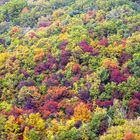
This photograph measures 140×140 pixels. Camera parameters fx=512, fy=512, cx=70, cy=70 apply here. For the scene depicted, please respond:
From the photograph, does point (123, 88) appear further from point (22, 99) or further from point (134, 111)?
point (22, 99)

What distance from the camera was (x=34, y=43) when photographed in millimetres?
89688

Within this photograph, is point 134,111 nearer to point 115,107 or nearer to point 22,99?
point 115,107

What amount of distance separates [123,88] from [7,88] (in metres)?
18.9

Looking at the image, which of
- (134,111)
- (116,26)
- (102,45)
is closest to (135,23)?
(116,26)

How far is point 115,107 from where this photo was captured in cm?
6931

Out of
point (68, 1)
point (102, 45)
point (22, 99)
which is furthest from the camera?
point (68, 1)

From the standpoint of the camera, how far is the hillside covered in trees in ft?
222

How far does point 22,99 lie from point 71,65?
397 inches

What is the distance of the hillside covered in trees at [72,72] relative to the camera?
6756 centimetres

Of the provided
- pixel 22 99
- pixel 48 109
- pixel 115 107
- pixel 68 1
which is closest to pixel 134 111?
pixel 115 107

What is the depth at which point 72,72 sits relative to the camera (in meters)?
80.0

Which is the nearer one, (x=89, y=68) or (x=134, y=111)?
(x=134, y=111)

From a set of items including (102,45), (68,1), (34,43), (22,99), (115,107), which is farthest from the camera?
(68,1)

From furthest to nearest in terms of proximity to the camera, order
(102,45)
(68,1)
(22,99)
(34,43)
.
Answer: (68,1) < (34,43) < (102,45) < (22,99)
